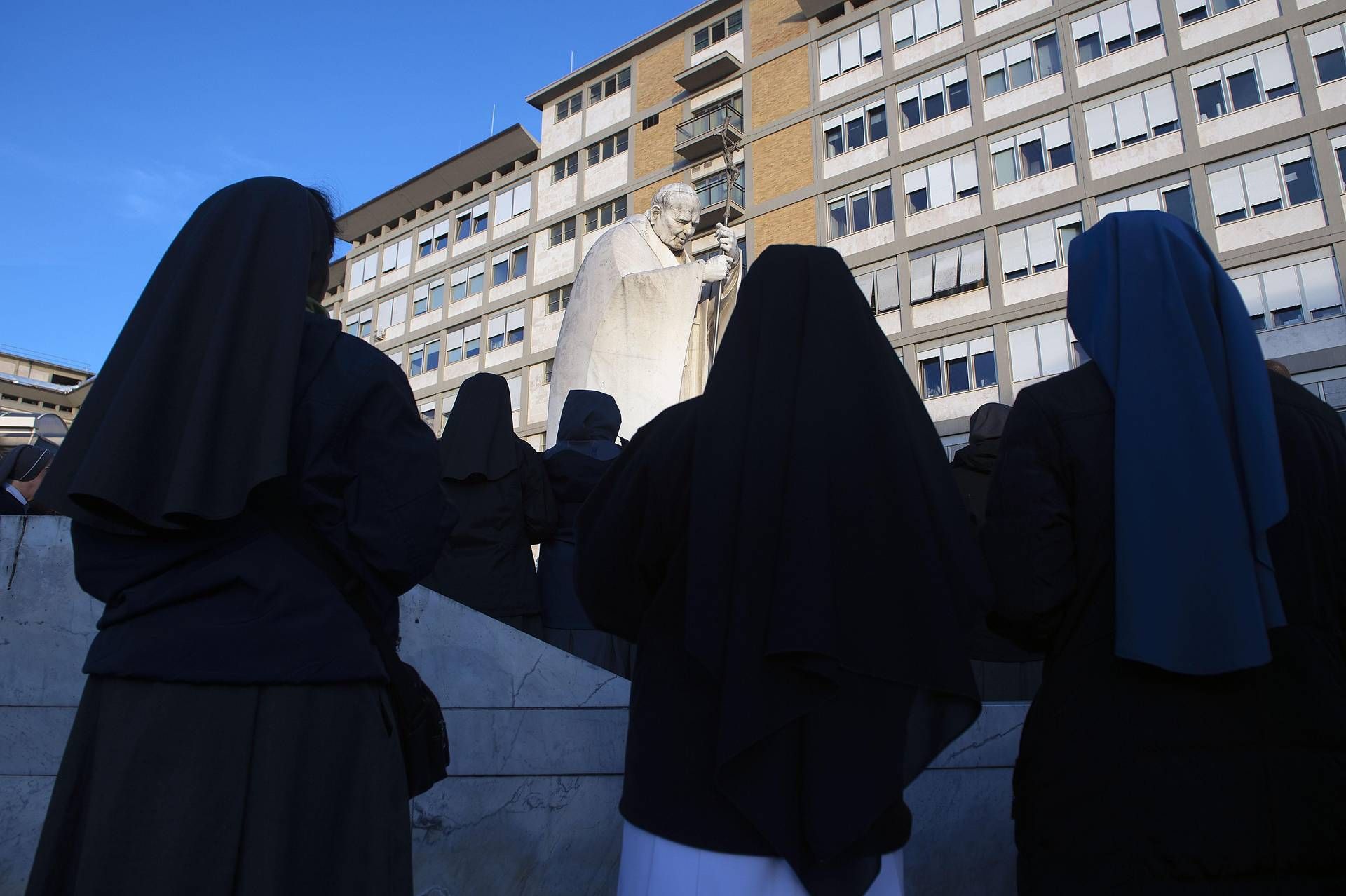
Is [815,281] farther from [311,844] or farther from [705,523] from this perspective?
[311,844]

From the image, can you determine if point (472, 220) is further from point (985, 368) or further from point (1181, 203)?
point (1181, 203)

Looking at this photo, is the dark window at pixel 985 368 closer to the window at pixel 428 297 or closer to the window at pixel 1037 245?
the window at pixel 1037 245

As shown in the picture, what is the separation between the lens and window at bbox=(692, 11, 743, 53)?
35.1 meters

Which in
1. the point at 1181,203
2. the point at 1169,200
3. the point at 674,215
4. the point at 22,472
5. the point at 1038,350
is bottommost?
the point at 22,472

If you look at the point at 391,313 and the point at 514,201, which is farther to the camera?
the point at 391,313

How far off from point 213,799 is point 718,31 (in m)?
37.7

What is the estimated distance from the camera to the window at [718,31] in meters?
35.1

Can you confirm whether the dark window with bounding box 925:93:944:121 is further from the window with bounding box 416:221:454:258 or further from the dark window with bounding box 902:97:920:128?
the window with bounding box 416:221:454:258

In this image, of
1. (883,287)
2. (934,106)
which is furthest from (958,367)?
(934,106)

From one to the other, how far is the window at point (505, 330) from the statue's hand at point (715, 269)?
105ft

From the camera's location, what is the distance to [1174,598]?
181 centimetres

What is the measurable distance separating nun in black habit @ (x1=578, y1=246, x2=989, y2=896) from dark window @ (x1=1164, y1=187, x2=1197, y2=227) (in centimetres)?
2619

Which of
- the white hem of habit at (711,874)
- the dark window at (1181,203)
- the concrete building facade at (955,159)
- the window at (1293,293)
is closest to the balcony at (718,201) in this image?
the concrete building facade at (955,159)

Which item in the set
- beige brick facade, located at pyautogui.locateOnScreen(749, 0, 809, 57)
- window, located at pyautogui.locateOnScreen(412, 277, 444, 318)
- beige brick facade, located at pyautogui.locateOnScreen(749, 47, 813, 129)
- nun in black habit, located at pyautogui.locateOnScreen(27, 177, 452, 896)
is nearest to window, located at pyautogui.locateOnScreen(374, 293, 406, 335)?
window, located at pyautogui.locateOnScreen(412, 277, 444, 318)
